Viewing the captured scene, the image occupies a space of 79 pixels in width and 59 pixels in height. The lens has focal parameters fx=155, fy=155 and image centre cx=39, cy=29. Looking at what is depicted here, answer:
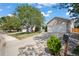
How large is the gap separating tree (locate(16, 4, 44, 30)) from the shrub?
0.18 meters

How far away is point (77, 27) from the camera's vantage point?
1.48 meters

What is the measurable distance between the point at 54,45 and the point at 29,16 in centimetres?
37

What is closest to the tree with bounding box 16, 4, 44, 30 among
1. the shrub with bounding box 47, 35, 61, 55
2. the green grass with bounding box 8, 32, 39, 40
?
the green grass with bounding box 8, 32, 39, 40

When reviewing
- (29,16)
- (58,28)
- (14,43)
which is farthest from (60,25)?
(14,43)

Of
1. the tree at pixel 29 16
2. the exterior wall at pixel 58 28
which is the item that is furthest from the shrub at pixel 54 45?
the tree at pixel 29 16

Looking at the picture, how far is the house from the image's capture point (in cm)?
148

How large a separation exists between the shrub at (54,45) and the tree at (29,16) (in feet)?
0.59

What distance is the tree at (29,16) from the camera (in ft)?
4.86

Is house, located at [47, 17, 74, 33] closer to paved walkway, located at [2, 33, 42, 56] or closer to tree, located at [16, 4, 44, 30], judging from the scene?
tree, located at [16, 4, 44, 30]

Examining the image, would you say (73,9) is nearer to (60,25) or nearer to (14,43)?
(60,25)

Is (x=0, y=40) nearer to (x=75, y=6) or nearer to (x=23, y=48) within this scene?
(x=23, y=48)

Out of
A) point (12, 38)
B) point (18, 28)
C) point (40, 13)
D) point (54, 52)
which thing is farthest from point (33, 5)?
point (54, 52)

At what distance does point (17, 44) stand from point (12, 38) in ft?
0.24

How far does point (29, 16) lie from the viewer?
1499mm
